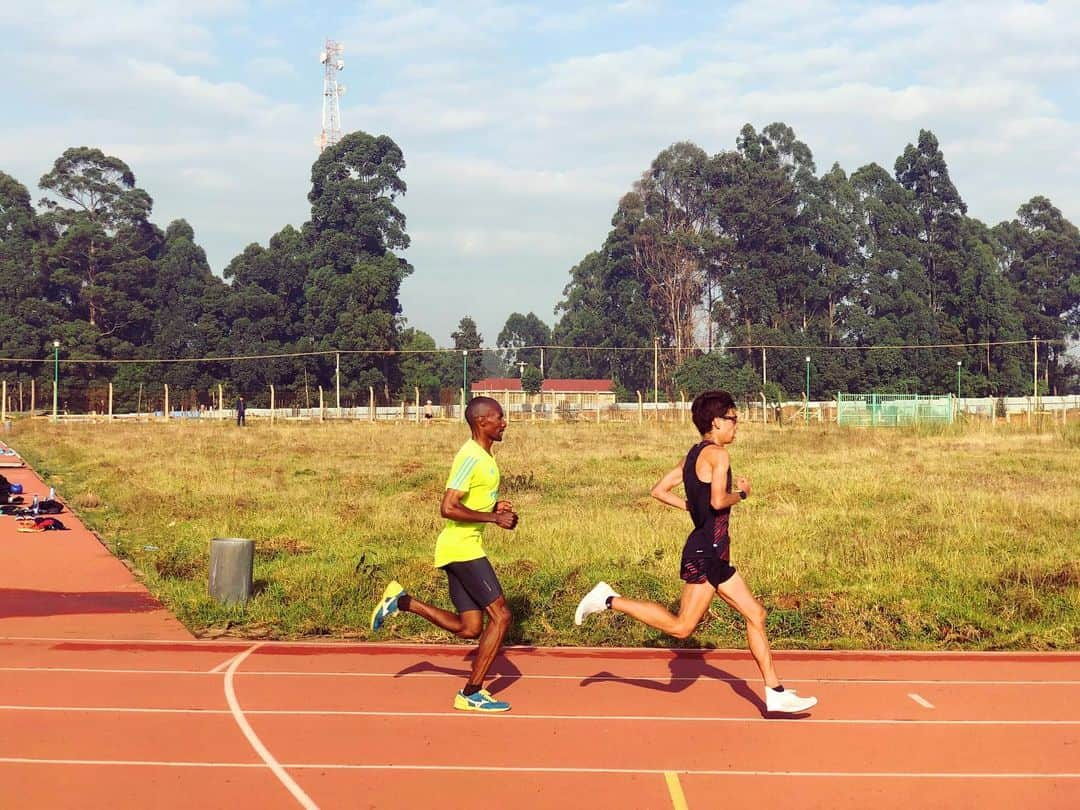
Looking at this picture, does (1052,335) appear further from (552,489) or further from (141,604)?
(141,604)

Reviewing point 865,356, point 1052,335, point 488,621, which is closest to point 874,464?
point 488,621

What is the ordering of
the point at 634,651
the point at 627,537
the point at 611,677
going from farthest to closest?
the point at 627,537 → the point at 634,651 → the point at 611,677

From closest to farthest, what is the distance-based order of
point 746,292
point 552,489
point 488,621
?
point 488,621 < point 552,489 < point 746,292

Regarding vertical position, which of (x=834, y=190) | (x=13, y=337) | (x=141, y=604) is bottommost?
(x=141, y=604)

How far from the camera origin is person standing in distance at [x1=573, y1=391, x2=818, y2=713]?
6.95 meters

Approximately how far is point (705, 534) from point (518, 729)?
1.59 m

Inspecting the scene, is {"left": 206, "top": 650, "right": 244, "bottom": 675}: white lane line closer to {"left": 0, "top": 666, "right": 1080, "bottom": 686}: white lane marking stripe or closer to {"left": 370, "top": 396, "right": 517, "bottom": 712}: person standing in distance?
{"left": 0, "top": 666, "right": 1080, "bottom": 686}: white lane marking stripe

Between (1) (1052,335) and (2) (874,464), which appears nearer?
(2) (874,464)

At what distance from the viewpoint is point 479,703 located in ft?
23.7

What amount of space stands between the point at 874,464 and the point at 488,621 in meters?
20.3

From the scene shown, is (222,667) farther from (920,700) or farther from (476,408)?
(920,700)

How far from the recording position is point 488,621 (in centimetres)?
728

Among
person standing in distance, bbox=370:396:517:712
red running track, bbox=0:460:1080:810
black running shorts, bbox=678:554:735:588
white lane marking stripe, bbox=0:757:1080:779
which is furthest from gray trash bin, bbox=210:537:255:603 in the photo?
black running shorts, bbox=678:554:735:588

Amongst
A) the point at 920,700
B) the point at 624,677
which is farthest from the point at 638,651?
the point at 920,700
